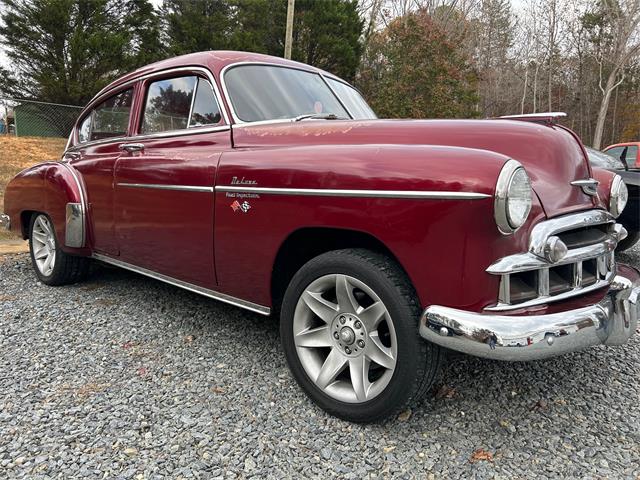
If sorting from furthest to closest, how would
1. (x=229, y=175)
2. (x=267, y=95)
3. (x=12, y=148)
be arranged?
(x=12, y=148) < (x=267, y=95) < (x=229, y=175)

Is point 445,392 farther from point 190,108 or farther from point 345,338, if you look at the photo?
point 190,108

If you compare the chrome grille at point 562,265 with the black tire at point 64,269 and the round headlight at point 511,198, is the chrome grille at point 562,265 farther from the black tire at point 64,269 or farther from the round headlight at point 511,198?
the black tire at point 64,269

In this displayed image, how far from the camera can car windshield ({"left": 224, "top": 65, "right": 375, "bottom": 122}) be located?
121 inches

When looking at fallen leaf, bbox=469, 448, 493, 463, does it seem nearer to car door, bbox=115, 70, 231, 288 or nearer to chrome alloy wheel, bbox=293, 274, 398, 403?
chrome alloy wheel, bbox=293, 274, 398, 403

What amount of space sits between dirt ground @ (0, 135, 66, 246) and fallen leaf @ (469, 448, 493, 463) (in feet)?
35.3

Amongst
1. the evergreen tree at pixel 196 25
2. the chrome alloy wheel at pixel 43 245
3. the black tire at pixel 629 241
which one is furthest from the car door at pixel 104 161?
the evergreen tree at pixel 196 25

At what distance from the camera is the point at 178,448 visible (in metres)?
2.10

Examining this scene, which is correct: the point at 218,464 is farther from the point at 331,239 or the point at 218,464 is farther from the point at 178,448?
the point at 331,239

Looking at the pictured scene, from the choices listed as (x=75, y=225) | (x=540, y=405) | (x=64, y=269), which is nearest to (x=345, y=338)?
(x=540, y=405)

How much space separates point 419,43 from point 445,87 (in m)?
1.87

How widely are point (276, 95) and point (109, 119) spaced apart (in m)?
1.85

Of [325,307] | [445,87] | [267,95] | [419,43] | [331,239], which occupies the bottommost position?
[325,307]

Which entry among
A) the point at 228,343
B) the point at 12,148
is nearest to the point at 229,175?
the point at 228,343

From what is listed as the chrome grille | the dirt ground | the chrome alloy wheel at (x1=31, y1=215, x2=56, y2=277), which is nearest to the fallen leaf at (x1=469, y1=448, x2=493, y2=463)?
the chrome grille
